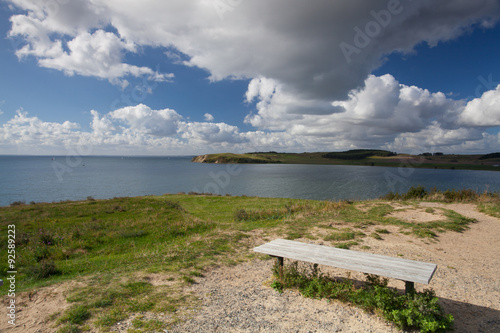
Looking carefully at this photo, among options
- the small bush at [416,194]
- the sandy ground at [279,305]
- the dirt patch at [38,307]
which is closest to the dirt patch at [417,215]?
the sandy ground at [279,305]

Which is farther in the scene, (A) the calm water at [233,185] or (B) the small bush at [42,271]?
(A) the calm water at [233,185]

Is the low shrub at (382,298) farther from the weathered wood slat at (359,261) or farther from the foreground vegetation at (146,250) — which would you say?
the foreground vegetation at (146,250)

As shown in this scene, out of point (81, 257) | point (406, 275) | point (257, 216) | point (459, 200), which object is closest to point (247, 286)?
point (406, 275)

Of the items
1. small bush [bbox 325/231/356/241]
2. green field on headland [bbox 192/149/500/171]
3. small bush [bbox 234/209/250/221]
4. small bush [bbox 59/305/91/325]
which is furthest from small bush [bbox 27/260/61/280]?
green field on headland [bbox 192/149/500/171]

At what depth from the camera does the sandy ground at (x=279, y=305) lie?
4195mm

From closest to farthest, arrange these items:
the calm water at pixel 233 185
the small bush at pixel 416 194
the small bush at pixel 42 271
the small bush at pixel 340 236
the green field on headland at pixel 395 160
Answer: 1. the small bush at pixel 42 271
2. the small bush at pixel 340 236
3. the small bush at pixel 416 194
4. the calm water at pixel 233 185
5. the green field on headland at pixel 395 160

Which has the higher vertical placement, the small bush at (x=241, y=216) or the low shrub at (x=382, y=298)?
the low shrub at (x=382, y=298)

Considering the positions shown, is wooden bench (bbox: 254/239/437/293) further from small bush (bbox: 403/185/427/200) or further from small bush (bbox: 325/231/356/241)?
small bush (bbox: 403/185/427/200)

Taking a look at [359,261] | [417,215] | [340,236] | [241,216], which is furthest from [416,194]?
[359,261]

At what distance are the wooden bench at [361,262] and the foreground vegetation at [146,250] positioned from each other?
2167 millimetres

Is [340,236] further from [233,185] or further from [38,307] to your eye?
Answer: [233,185]

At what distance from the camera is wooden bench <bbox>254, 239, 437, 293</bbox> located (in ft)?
14.2

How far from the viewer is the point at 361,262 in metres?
4.88

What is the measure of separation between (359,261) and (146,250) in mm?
7239
